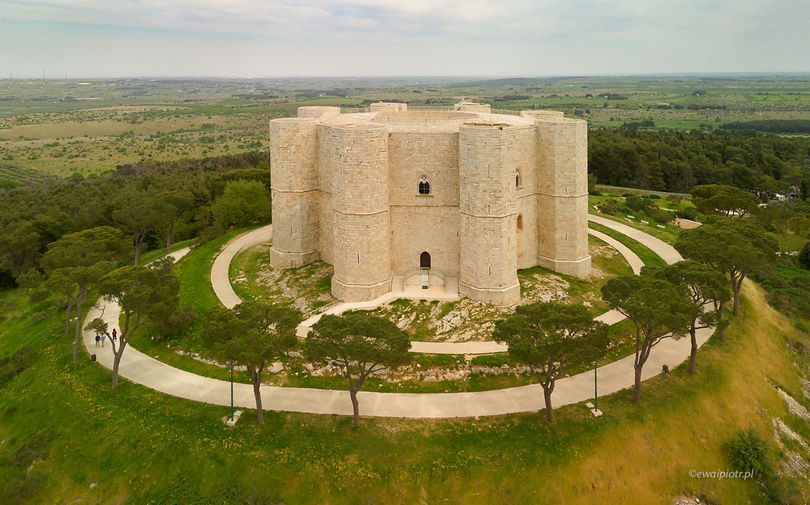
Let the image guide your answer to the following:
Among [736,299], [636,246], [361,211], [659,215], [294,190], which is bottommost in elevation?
[736,299]

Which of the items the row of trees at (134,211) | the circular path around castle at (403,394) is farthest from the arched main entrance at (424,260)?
the row of trees at (134,211)

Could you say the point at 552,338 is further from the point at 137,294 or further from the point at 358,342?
the point at 137,294

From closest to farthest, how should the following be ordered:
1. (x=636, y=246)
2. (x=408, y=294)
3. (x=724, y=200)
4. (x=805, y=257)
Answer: (x=408, y=294) → (x=636, y=246) → (x=724, y=200) → (x=805, y=257)

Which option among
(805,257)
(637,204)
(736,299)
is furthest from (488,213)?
(805,257)

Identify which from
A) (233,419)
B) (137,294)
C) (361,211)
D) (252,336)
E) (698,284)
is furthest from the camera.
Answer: (361,211)

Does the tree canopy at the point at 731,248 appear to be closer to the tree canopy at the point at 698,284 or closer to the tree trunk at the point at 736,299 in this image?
the tree trunk at the point at 736,299

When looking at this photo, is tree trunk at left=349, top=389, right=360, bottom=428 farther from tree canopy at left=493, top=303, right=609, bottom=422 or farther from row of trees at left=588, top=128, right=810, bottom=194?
row of trees at left=588, top=128, right=810, bottom=194

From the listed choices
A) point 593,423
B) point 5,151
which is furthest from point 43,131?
point 593,423
